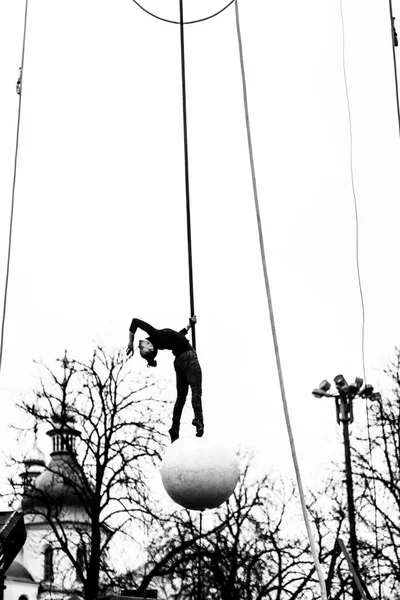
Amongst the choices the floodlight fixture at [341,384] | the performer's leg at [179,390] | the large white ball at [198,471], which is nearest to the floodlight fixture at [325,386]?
the floodlight fixture at [341,384]

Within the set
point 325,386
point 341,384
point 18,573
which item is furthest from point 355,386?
point 18,573

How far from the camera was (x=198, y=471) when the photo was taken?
237 inches

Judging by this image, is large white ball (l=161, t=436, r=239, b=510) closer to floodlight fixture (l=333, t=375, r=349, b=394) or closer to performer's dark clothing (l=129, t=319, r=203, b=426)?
performer's dark clothing (l=129, t=319, r=203, b=426)

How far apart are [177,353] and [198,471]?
1.25 m

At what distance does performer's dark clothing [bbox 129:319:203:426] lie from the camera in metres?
6.93

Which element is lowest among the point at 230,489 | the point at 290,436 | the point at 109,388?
the point at 230,489

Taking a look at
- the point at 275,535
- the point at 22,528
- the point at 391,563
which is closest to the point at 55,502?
the point at 275,535

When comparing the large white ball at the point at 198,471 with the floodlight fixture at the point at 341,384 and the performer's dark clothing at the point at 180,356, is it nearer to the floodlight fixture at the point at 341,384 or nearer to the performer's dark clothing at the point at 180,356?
the performer's dark clothing at the point at 180,356

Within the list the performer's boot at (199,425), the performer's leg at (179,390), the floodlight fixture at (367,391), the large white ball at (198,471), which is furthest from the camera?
the floodlight fixture at (367,391)

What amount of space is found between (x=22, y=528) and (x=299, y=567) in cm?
1922

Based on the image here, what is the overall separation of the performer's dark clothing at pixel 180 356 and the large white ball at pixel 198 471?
715mm

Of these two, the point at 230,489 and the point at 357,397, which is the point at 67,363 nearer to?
the point at 357,397

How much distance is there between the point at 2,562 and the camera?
13852 millimetres

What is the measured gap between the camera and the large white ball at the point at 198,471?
6.03 m
